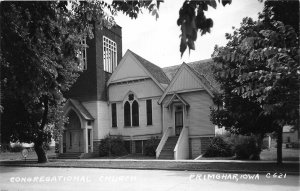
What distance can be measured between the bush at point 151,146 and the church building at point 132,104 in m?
0.69

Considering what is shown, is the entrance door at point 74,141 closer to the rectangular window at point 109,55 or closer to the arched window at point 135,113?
the arched window at point 135,113

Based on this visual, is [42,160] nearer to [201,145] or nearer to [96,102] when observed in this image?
[96,102]

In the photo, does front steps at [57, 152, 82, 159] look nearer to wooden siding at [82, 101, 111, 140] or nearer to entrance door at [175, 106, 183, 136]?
wooden siding at [82, 101, 111, 140]

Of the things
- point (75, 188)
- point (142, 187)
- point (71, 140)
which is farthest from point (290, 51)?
point (71, 140)

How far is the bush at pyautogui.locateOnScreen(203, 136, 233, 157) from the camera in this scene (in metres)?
27.3

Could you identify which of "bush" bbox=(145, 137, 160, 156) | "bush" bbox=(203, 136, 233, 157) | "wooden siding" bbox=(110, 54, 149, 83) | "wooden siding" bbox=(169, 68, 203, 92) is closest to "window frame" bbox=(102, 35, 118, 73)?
"wooden siding" bbox=(110, 54, 149, 83)

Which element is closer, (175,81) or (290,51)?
(290,51)

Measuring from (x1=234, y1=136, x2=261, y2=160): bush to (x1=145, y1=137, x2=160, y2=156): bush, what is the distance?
728 centimetres

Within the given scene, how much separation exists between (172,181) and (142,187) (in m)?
1.85

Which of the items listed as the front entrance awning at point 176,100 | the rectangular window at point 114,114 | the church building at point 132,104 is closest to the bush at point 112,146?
the church building at point 132,104

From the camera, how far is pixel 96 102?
3262 centimetres

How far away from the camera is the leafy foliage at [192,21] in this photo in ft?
12.4

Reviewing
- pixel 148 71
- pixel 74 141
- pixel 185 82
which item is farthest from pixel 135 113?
pixel 74 141

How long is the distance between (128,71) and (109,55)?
364 cm
